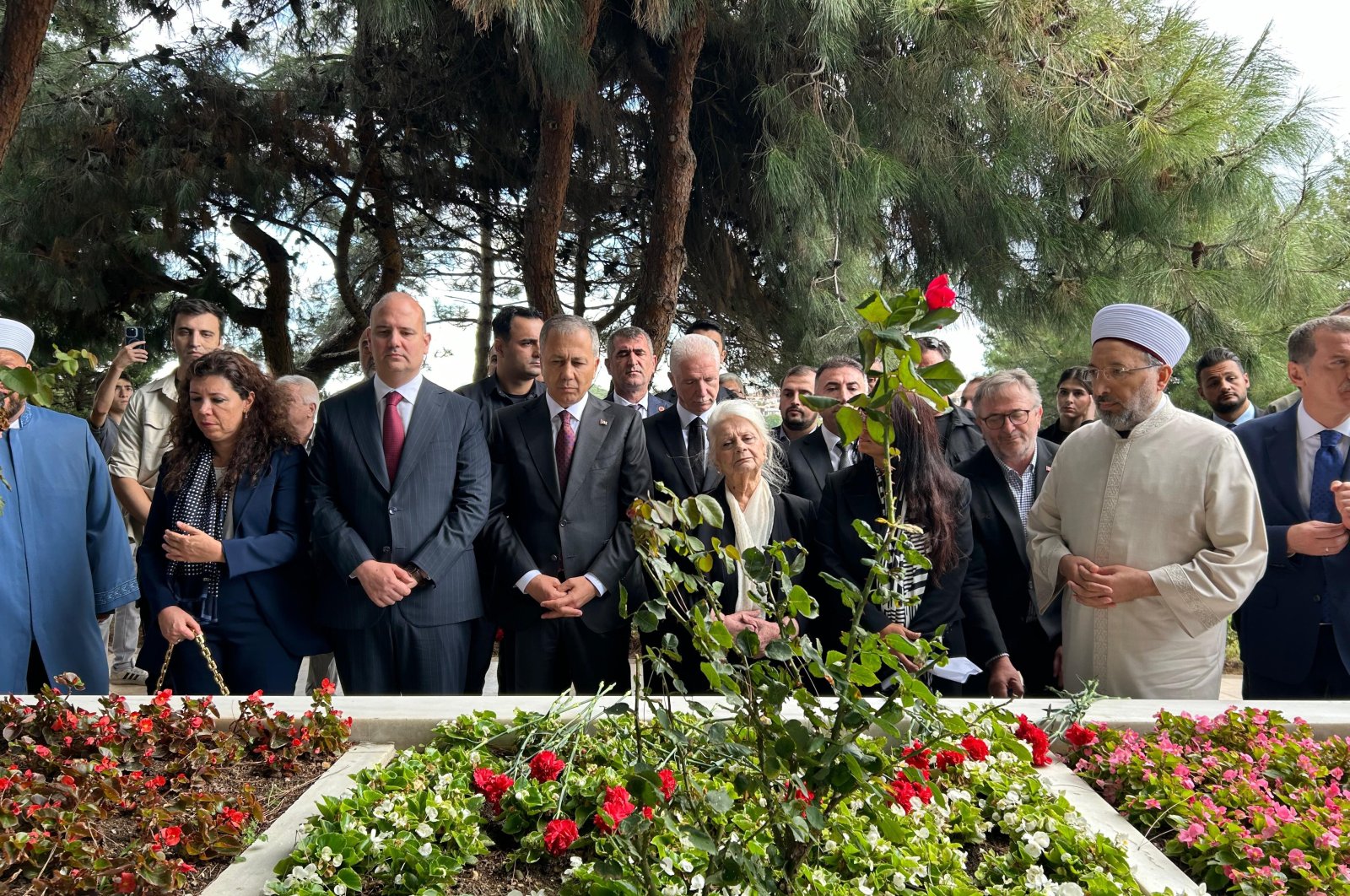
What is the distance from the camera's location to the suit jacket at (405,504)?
3.10 metres

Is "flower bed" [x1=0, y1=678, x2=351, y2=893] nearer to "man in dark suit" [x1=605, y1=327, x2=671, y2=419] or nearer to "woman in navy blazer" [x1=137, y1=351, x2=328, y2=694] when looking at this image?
"woman in navy blazer" [x1=137, y1=351, x2=328, y2=694]

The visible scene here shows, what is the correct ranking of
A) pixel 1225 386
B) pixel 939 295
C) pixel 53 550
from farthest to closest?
1. pixel 1225 386
2. pixel 53 550
3. pixel 939 295

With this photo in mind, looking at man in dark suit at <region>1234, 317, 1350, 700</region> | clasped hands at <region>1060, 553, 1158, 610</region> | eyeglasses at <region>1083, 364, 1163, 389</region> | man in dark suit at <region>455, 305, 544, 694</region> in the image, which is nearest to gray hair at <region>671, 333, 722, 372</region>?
man in dark suit at <region>455, 305, 544, 694</region>

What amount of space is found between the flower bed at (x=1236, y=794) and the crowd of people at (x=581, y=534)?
489 millimetres

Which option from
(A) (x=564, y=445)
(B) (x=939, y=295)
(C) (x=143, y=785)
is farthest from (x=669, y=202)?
(B) (x=939, y=295)

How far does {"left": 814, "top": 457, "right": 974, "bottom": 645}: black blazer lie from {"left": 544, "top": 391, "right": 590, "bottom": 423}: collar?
834mm

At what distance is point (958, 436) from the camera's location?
13.6 ft

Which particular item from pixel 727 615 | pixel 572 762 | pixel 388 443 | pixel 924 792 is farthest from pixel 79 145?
pixel 924 792

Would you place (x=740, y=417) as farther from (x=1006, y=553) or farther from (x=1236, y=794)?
(x=1236, y=794)

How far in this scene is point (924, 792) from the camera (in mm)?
1938

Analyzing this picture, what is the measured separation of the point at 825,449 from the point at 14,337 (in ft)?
8.92

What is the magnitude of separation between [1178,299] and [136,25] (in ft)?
19.3

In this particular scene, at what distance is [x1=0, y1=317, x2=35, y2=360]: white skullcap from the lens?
114 inches

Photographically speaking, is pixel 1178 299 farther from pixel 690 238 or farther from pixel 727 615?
pixel 727 615
